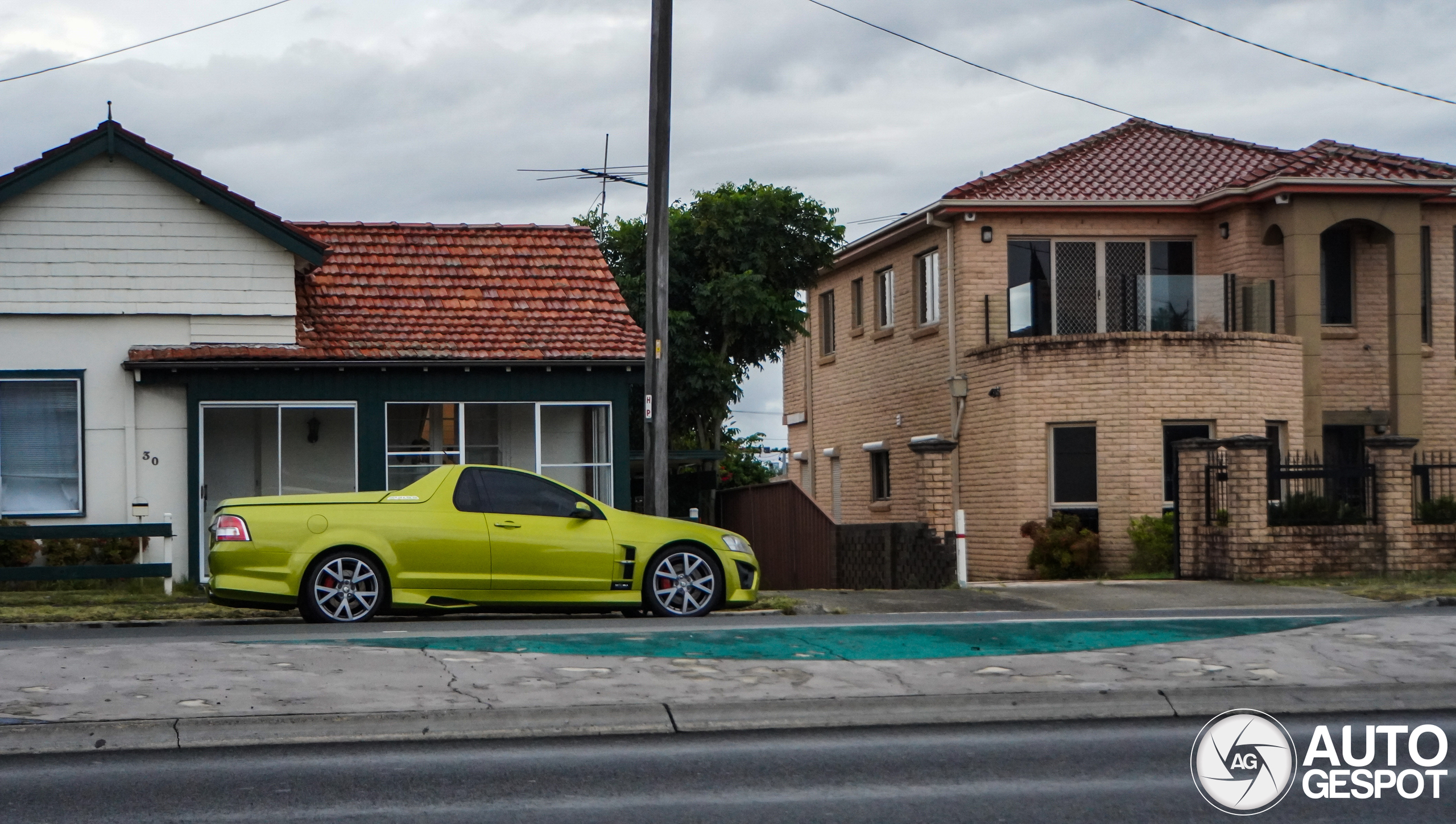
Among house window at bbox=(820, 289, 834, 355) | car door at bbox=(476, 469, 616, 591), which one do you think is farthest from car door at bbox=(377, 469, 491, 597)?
house window at bbox=(820, 289, 834, 355)

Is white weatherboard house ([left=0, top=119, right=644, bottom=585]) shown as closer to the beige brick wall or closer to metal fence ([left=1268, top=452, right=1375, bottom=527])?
the beige brick wall

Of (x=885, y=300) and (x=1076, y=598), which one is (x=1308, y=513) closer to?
(x=1076, y=598)

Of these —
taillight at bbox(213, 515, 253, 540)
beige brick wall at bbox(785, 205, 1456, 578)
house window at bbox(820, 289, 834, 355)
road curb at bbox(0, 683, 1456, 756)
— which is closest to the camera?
road curb at bbox(0, 683, 1456, 756)

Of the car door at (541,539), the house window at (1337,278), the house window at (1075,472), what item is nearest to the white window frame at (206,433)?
the car door at (541,539)

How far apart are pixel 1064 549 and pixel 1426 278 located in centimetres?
830

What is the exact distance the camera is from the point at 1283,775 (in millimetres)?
7156

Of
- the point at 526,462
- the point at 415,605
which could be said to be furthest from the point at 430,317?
the point at 415,605

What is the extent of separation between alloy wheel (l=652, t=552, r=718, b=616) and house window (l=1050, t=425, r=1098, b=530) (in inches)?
420

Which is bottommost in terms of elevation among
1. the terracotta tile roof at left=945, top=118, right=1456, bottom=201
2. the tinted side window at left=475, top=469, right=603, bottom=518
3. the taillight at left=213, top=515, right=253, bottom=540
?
the taillight at left=213, top=515, right=253, bottom=540

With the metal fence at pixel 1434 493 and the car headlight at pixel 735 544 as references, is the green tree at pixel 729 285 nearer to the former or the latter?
the metal fence at pixel 1434 493

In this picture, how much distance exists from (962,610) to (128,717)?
8.57m

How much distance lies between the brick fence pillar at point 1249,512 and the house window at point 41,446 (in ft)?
44.0

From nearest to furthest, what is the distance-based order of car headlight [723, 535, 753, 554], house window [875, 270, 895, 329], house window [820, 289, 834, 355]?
car headlight [723, 535, 753, 554], house window [875, 270, 895, 329], house window [820, 289, 834, 355]

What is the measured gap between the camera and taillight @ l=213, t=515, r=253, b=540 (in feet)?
42.1
